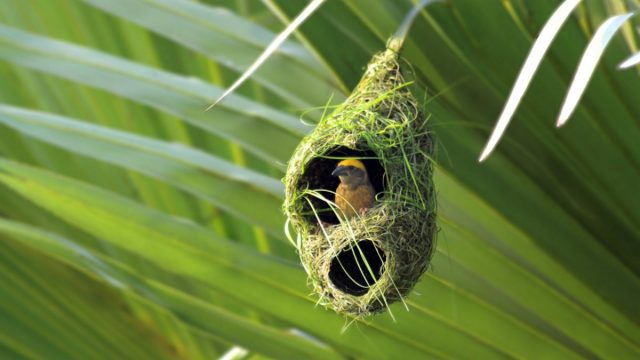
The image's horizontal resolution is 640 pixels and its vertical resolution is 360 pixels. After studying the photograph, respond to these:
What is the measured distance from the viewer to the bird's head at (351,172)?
2.32 meters

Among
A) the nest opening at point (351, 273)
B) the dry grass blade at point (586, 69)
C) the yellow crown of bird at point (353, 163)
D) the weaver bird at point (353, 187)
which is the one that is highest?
the yellow crown of bird at point (353, 163)

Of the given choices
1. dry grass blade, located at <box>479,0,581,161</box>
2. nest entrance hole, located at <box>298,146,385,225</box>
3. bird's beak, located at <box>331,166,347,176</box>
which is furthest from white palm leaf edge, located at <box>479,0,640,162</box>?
nest entrance hole, located at <box>298,146,385,225</box>

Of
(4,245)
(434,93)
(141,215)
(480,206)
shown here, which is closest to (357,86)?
(434,93)

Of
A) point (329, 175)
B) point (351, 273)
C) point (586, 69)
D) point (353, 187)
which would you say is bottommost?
point (586, 69)

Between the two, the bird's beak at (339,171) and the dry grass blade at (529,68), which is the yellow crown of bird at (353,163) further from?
the dry grass blade at (529,68)

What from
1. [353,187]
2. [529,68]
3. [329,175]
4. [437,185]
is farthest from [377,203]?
[529,68]

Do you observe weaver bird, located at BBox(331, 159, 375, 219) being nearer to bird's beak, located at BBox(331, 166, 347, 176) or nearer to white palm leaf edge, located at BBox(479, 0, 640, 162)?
bird's beak, located at BBox(331, 166, 347, 176)

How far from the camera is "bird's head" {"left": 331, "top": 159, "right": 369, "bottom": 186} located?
2316mm

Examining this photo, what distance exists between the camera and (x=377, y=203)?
2.20 meters

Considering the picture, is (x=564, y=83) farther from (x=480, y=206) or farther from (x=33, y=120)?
(x=33, y=120)

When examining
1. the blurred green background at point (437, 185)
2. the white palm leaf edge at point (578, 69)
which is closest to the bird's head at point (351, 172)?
the blurred green background at point (437, 185)

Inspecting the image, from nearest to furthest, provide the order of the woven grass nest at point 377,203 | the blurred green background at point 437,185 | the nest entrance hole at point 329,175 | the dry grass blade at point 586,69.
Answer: the dry grass blade at point 586,69
the woven grass nest at point 377,203
the blurred green background at point 437,185
the nest entrance hole at point 329,175

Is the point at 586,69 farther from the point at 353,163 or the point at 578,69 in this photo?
the point at 353,163

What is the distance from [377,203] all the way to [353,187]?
0.12 meters
